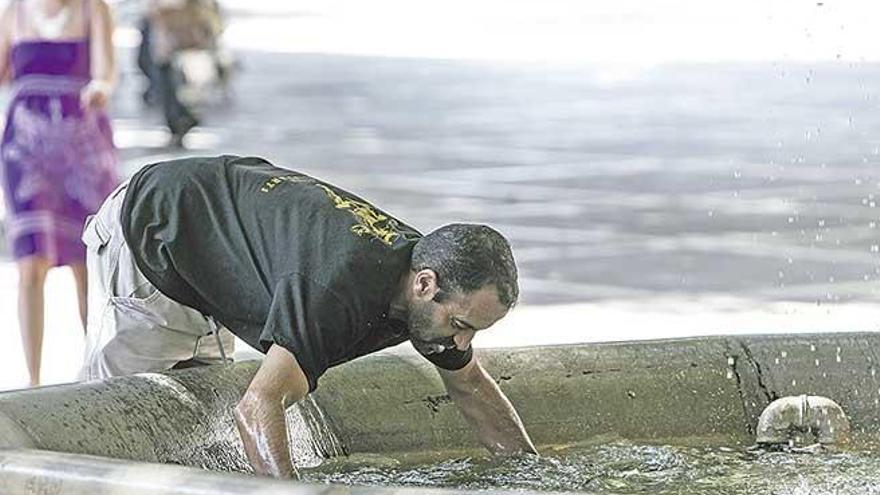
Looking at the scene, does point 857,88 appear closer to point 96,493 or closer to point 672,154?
point 672,154

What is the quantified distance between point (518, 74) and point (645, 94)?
3.84m

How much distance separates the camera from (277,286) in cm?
435

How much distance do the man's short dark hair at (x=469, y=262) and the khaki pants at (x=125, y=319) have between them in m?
0.88

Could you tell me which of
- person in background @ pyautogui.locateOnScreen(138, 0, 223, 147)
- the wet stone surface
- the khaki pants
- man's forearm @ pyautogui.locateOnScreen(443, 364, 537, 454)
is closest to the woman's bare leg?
the khaki pants

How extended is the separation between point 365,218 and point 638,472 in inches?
39.7

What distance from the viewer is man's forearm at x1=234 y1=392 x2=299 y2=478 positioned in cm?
423

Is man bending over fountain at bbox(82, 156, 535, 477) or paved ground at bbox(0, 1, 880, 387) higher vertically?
man bending over fountain at bbox(82, 156, 535, 477)

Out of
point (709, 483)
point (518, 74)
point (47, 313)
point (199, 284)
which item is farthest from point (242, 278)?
point (518, 74)

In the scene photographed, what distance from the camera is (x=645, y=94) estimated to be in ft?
74.6

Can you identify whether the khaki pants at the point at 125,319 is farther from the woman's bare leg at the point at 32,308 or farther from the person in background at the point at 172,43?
the person in background at the point at 172,43

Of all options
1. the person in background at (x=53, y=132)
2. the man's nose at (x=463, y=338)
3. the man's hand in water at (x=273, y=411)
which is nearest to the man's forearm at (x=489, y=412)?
the man's nose at (x=463, y=338)

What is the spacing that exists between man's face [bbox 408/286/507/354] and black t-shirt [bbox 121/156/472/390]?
2.8 inches

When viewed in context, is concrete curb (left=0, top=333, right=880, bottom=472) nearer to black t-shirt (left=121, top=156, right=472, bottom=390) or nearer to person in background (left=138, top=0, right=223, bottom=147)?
black t-shirt (left=121, top=156, right=472, bottom=390)

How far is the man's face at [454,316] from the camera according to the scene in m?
4.36
